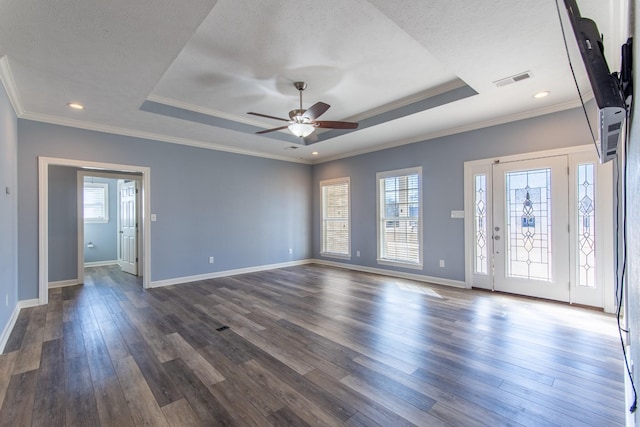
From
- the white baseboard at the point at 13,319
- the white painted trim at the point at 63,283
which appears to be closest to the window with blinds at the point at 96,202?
the white painted trim at the point at 63,283

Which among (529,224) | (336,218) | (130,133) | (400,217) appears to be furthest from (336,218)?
(130,133)

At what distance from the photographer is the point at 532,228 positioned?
13.8 ft

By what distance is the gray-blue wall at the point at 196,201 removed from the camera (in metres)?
4.11

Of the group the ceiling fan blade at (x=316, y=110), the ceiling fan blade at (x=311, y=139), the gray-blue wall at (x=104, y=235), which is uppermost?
the ceiling fan blade at (x=311, y=139)

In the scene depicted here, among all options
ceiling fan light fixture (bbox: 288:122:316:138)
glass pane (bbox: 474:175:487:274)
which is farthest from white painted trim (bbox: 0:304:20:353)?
glass pane (bbox: 474:175:487:274)

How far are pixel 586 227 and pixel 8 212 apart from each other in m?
6.93

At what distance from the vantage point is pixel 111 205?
7781 mm

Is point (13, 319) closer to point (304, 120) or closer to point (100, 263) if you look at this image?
point (304, 120)

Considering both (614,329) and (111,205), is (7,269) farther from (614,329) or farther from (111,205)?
(614,329)

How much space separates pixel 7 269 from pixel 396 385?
13.6 feet

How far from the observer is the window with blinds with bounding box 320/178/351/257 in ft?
22.7

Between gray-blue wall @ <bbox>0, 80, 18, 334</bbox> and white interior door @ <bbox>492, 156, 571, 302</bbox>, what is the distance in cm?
607

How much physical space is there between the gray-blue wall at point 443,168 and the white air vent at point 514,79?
1.30 metres

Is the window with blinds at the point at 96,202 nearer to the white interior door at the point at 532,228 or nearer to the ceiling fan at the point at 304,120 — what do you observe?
the ceiling fan at the point at 304,120
